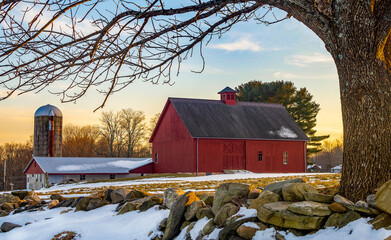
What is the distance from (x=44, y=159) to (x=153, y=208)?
31.9 m

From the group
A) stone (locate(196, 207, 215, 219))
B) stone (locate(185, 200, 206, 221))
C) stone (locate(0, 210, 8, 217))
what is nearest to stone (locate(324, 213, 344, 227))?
stone (locate(196, 207, 215, 219))

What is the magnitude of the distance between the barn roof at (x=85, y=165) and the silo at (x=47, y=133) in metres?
3.20

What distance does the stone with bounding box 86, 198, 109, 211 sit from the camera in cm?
963

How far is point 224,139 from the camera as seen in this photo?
32.4 m

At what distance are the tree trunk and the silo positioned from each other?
127 feet

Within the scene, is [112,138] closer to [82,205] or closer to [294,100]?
[294,100]

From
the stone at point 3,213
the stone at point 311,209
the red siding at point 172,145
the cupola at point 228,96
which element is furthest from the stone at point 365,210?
the cupola at point 228,96

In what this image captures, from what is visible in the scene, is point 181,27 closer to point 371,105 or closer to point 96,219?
point 371,105

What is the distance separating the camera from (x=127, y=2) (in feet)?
21.6

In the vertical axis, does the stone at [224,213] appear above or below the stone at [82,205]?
above

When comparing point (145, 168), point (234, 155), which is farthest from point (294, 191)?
point (145, 168)

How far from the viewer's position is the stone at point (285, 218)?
5449 millimetres

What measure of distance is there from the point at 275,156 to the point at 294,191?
2874 cm

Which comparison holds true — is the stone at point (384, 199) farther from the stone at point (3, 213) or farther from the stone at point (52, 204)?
the stone at point (3, 213)
